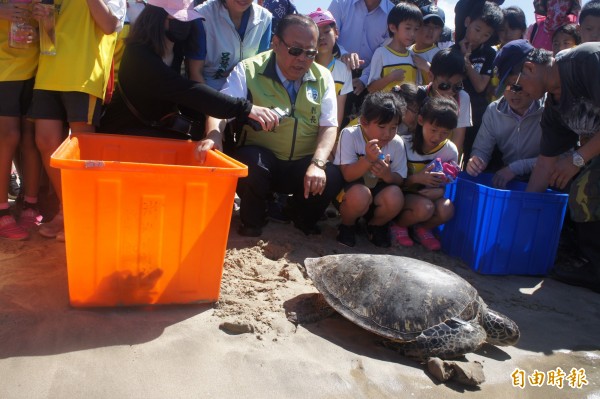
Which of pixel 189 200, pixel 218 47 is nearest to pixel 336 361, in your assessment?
pixel 189 200

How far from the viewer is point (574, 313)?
277cm

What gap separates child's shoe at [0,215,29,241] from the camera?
266 centimetres

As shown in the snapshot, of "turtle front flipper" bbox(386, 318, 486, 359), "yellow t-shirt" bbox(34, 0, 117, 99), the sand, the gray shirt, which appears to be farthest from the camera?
the gray shirt

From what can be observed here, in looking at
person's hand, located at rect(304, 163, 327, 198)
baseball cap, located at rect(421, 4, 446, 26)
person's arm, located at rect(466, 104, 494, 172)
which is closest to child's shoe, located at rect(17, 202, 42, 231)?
person's hand, located at rect(304, 163, 327, 198)

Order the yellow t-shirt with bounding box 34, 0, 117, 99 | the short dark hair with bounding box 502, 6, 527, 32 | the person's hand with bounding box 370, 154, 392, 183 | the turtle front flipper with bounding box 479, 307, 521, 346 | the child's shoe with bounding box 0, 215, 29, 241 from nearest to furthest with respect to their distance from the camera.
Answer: the turtle front flipper with bounding box 479, 307, 521, 346 < the yellow t-shirt with bounding box 34, 0, 117, 99 < the child's shoe with bounding box 0, 215, 29, 241 < the person's hand with bounding box 370, 154, 392, 183 < the short dark hair with bounding box 502, 6, 527, 32

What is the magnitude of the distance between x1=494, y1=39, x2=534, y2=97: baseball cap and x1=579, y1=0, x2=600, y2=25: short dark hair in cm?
46

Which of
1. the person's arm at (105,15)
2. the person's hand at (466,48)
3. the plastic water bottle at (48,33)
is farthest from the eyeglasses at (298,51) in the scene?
the person's hand at (466,48)

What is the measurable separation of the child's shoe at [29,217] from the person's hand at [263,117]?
1364 mm

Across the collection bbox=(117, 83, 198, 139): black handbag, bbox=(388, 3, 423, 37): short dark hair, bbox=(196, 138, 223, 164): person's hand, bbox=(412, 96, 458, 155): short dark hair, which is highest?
bbox=(388, 3, 423, 37): short dark hair

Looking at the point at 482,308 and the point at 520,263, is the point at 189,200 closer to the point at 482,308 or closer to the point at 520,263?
the point at 482,308

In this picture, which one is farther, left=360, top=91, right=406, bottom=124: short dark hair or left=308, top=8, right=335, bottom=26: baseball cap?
left=308, top=8, right=335, bottom=26: baseball cap

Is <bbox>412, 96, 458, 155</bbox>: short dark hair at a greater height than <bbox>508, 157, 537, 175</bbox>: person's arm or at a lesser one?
greater

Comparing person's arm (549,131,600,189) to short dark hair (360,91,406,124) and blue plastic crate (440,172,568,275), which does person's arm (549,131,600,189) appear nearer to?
blue plastic crate (440,172,568,275)

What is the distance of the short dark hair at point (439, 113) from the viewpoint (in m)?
3.24
